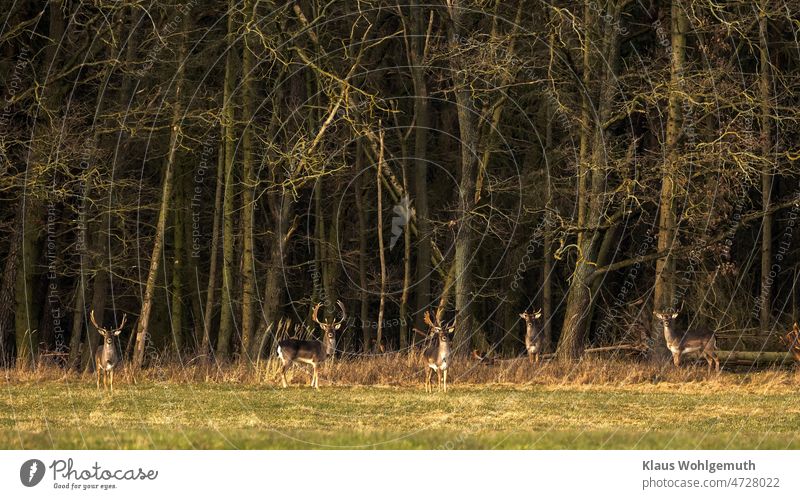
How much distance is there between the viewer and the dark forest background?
90.0 feet

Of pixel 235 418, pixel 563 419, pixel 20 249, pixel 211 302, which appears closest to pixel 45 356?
pixel 20 249

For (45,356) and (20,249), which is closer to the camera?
(45,356)

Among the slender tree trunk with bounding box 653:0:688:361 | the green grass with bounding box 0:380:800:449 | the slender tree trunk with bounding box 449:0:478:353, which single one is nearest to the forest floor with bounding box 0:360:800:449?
the green grass with bounding box 0:380:800:449

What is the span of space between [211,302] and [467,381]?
966 centimetres

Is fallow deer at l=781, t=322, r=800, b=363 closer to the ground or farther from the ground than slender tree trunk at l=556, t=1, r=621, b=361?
closer to the ground

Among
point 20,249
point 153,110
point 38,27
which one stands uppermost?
point 38,27

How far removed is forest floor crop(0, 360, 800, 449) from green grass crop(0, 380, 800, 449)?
0.8 inches

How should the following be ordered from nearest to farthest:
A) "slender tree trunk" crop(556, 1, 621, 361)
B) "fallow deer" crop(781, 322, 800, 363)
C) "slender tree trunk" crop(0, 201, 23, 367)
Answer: "fallow deer" crop(781, 322, 800, 363), "slender tree trunk" crop(556, 1, 621, 361), "slender tree trunk" crop(0, 201, 23, 367)

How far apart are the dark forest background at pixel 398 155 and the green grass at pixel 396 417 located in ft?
15.2

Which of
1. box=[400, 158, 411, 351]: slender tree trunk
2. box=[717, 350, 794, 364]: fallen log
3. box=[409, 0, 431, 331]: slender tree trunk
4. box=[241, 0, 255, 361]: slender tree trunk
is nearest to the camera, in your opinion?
box=[717, 350, 794, 364]: fallen log

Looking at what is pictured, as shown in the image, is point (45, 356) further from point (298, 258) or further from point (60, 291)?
point (298, 258)

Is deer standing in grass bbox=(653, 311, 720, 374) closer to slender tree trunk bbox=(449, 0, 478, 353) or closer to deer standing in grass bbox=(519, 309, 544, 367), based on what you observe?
deer standing in grass bbox=(519, 309, 544, 367)

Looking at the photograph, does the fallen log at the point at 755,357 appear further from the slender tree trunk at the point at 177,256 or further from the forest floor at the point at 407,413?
the slender tree trunk at the point at 177,256

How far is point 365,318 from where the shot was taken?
36625mm
